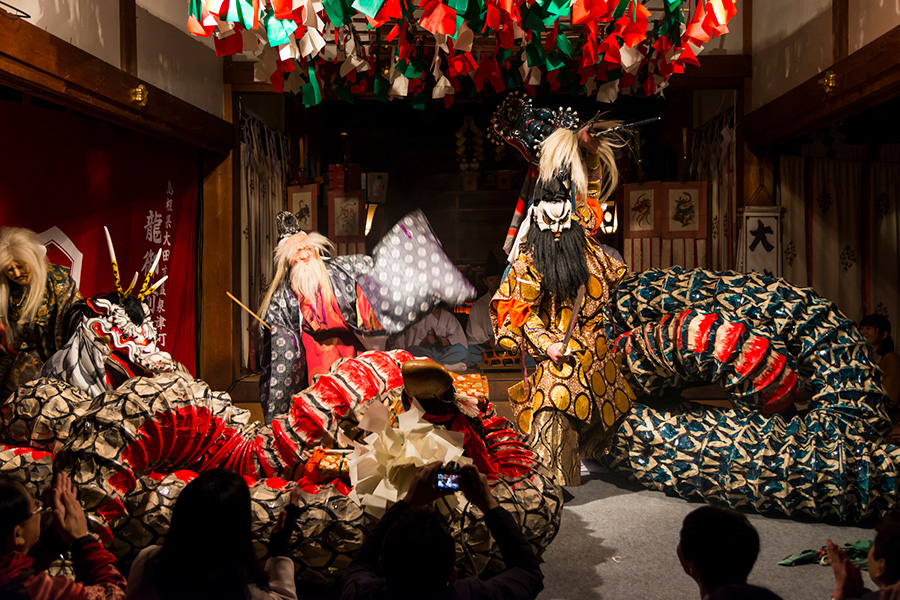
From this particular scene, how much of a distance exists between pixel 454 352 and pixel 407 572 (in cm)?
333

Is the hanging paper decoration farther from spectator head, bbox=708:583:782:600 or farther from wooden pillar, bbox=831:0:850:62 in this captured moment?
spectator head, bbox=708:583:782:600

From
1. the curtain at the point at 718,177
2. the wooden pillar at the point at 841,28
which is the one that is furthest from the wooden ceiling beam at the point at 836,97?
the curtain at the point at 718,177

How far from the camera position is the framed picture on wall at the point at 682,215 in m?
4.78

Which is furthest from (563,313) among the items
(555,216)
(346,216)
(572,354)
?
(346,216)

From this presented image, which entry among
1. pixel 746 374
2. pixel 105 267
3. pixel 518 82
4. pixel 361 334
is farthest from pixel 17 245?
pixel 746 374

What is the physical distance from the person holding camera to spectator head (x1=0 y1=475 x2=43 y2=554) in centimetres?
70

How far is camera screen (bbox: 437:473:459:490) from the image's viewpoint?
1570 mm

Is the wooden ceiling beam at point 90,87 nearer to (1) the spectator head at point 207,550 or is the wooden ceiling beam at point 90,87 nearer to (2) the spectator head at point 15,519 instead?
(2) the spectator head at point 15,519

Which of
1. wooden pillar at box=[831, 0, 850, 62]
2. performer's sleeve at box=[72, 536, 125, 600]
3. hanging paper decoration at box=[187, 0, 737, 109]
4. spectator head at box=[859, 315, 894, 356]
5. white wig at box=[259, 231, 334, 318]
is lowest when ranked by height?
performer's sleeve at box=[72, 536, 125, 600]

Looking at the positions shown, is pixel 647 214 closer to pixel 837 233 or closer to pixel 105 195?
pixel 837 233

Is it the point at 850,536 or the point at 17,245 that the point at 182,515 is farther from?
the point at 850,536

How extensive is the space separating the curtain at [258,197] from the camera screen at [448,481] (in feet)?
11.6

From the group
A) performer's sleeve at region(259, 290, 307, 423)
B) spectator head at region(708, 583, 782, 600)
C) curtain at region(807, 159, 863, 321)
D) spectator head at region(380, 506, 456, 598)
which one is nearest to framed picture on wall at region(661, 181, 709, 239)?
curtain at region(807, 159, 863, 321)

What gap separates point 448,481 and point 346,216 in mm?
3401
